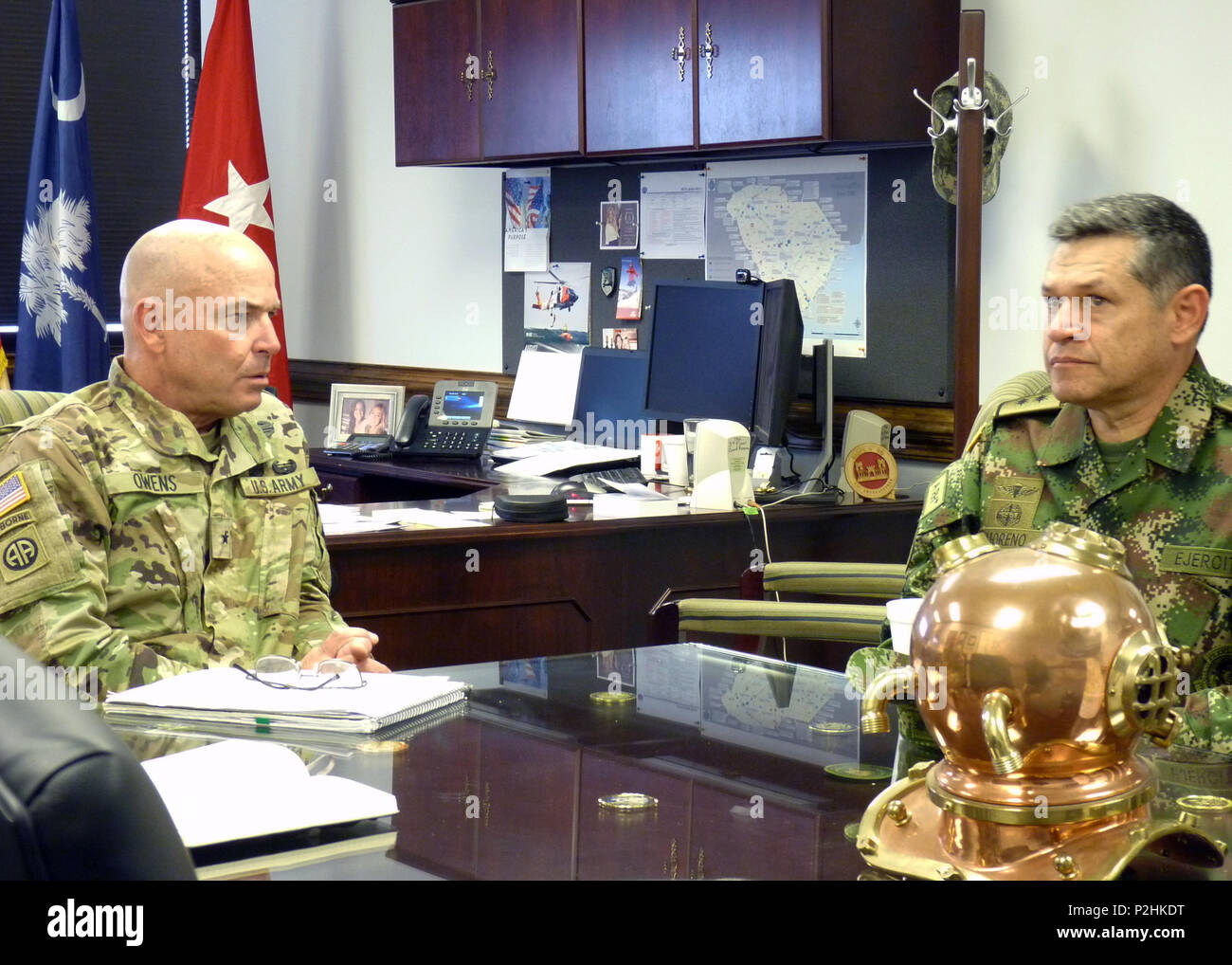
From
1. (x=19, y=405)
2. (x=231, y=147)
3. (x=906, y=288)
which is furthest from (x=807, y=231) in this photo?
(x=231, y=147)

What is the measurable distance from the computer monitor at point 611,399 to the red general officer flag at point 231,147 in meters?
1.40

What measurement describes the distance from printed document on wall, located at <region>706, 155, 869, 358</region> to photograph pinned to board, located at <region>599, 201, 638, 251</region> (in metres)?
0.32

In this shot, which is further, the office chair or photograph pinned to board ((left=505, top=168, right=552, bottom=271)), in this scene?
photograph pinned to board ((left=505, top=168, right=552, bottom=271))

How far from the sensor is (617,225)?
172 inches

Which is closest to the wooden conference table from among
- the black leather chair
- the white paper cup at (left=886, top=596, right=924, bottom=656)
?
the white paper cup at (left=886, top=596, right=924, bottom=656)

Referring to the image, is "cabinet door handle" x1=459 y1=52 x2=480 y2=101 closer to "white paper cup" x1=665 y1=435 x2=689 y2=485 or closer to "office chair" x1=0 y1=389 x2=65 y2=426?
"white paper cup" x1=665 y1=435 x2=689 y2=485

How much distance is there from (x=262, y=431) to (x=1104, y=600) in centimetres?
149

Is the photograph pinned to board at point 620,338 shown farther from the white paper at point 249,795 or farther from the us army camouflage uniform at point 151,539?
the white paper at point 249,795

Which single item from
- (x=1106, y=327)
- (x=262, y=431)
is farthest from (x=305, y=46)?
(x=1106, y=327)

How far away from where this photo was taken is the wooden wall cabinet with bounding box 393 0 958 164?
11.0ft

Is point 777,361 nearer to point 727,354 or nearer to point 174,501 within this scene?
point 727,354

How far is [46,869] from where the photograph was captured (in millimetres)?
526

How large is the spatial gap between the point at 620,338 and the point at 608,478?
884mm
